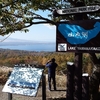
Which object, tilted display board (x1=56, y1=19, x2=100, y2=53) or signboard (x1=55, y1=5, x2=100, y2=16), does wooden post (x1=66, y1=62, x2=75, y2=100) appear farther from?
signboard (x1=55, y1=5, x2=100, y2=16)

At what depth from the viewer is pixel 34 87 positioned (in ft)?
28.9

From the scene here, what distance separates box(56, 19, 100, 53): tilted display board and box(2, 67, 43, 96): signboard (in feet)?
3.61

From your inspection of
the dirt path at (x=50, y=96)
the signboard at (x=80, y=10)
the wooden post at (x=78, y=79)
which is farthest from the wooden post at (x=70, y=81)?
the dirt path at (x=50, y=96)

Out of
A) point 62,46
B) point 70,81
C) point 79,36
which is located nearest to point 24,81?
point 70,81

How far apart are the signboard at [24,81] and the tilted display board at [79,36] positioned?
43.3 inches

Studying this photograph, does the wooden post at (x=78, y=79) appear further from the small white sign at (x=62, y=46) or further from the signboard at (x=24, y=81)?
the signboard at (x=24, y=81)

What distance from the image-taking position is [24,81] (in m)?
9.05

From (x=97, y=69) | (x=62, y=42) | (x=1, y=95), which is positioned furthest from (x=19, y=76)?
(x=1, y=95)

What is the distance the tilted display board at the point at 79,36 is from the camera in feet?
26.7

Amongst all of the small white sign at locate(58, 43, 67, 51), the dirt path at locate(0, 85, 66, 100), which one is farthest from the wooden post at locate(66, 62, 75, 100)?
the dirt path at locate(0, 85, 66, 100)

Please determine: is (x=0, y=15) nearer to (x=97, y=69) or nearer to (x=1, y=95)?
(x=97, y=69)

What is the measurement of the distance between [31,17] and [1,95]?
192 inches

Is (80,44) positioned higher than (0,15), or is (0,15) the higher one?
(0,15)

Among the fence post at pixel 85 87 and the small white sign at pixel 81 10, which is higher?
the small white sign at pixel 81 10
